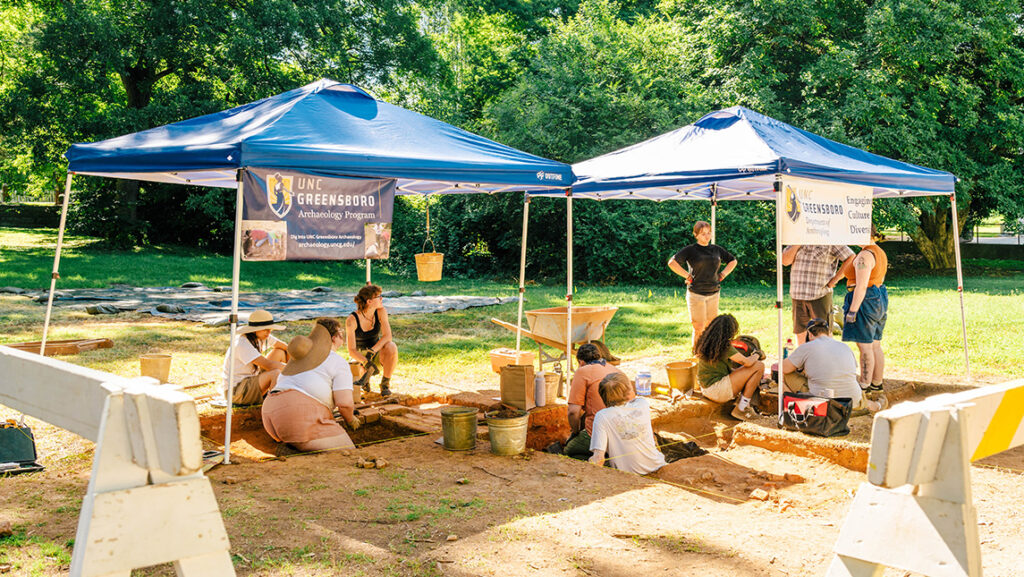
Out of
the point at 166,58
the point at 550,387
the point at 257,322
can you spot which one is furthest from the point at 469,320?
the point at 166,58

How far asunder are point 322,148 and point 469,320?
8.34 m

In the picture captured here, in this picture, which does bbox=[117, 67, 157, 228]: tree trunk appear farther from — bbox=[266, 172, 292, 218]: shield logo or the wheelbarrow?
bbox=[266, 172, 292, 218]: shield logo

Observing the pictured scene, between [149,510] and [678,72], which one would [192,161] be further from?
[678,72]

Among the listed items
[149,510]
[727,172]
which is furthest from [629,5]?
[149,510]

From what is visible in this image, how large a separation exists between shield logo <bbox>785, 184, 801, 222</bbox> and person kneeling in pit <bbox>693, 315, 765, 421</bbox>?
4.20 feet

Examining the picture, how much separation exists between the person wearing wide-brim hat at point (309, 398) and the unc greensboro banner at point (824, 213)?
13.2ft

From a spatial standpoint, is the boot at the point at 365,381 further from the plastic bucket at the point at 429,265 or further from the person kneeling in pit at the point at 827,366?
the person kneeling in pit at the point at 827,366

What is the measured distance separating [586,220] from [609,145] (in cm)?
213

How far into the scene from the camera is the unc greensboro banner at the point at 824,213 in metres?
7.03

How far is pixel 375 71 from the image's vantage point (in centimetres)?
2689

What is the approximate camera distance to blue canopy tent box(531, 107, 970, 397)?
705 cm

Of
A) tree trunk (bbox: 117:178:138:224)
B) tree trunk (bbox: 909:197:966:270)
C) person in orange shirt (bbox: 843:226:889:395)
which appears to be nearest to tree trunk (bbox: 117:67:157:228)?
tree trunk (bbox: 117:178:138:224)

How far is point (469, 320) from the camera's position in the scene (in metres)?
14.2

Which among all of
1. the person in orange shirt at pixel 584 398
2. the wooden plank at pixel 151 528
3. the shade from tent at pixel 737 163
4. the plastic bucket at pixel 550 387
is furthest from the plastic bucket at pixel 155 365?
the wooden plank at pixel 151 528
